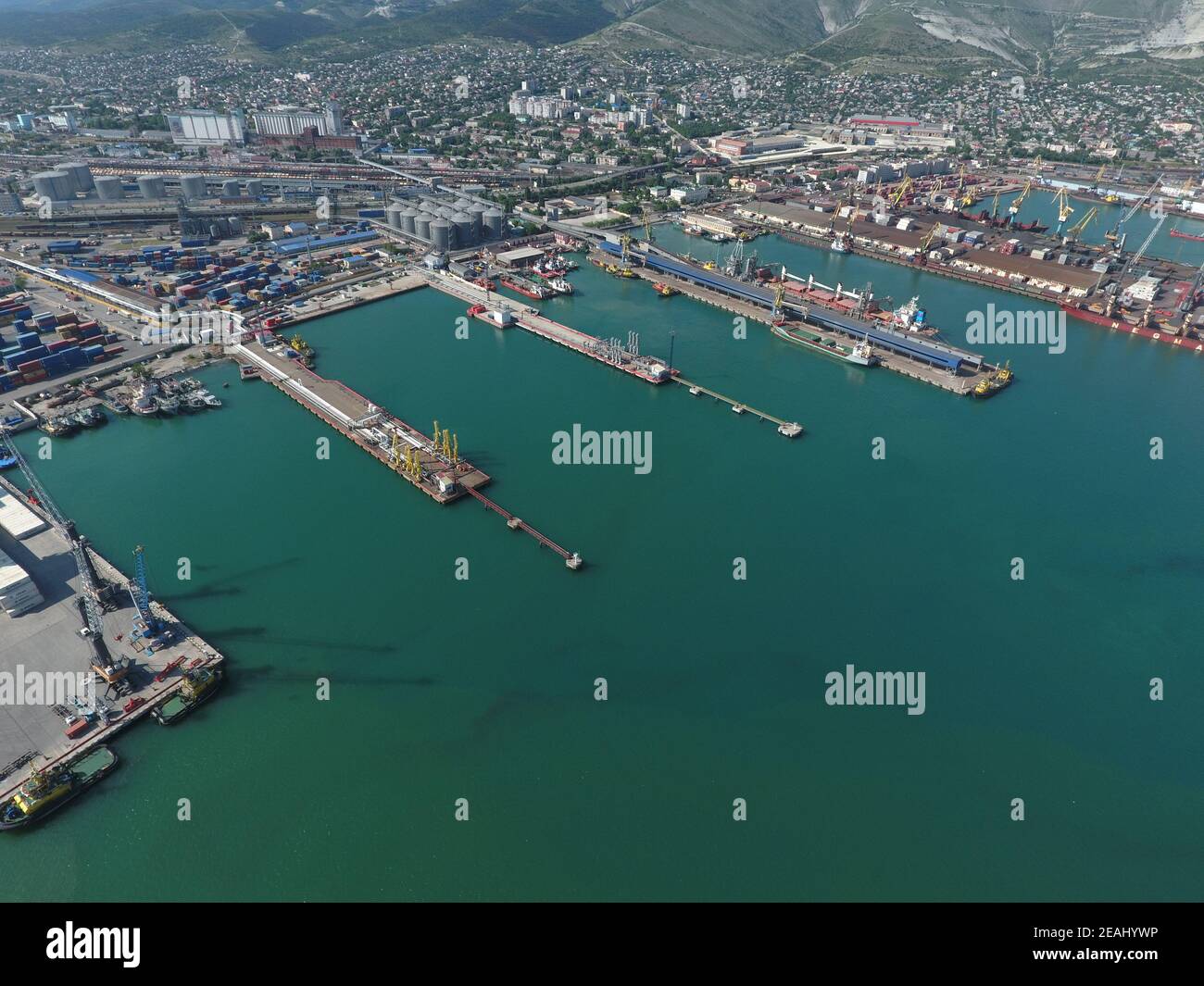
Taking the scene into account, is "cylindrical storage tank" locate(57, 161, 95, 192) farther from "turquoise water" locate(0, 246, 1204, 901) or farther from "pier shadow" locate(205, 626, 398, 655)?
"pier shadow" locate(205, 626, 398, 655)

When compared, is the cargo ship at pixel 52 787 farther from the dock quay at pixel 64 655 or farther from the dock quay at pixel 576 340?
the dock quay at pixel 576 340

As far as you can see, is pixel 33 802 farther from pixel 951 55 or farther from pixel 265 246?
pixel 951 55

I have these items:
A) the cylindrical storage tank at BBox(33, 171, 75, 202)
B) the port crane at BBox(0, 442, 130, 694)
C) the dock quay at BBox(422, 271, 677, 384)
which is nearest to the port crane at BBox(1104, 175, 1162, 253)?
the dock quay at BBox(422, 271, 677, 384)

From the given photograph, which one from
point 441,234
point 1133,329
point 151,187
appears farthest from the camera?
point 151,187

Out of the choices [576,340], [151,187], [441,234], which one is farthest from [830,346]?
[151,187]

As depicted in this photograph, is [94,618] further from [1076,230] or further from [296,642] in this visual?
[1076,230]

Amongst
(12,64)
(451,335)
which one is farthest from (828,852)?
(12,64)

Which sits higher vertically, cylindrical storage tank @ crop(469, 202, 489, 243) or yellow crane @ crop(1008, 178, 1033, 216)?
yellow crane @ crop(1008, 178, 1033, 216)
